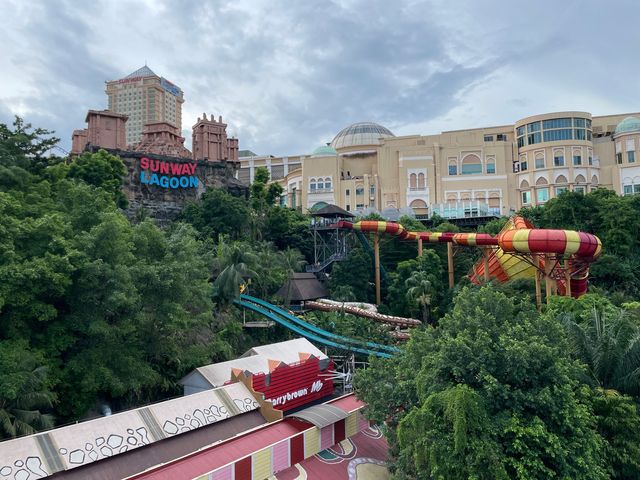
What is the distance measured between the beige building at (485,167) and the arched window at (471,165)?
0.14 meters

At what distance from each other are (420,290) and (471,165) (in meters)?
38.0

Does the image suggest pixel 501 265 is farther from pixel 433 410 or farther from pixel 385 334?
pixel 433 410

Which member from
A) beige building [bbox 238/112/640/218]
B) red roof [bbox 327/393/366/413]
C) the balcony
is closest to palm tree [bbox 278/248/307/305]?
red roof [bbox 327/393/366/413]

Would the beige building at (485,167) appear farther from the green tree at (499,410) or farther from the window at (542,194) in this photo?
the green tree at (499,410)

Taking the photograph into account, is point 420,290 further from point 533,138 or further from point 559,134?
point 559,134

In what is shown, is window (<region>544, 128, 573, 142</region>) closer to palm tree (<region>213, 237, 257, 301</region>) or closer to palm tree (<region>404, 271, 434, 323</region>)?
palm tree (<region>404, 271, 434, 323</region>)

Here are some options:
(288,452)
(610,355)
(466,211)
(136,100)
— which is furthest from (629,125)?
(136,100)

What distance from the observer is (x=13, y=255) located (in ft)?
56.9

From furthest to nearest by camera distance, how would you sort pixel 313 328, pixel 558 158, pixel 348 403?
pixel 558 158, pixel 313 328, pixel 348 403

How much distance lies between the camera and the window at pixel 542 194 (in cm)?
6455

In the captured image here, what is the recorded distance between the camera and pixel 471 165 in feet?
223

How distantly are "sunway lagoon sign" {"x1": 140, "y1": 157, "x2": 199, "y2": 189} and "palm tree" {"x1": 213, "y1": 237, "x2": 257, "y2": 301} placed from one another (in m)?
19.8

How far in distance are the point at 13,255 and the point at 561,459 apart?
18163 millimetres

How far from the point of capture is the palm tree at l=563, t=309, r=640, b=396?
1409cm
